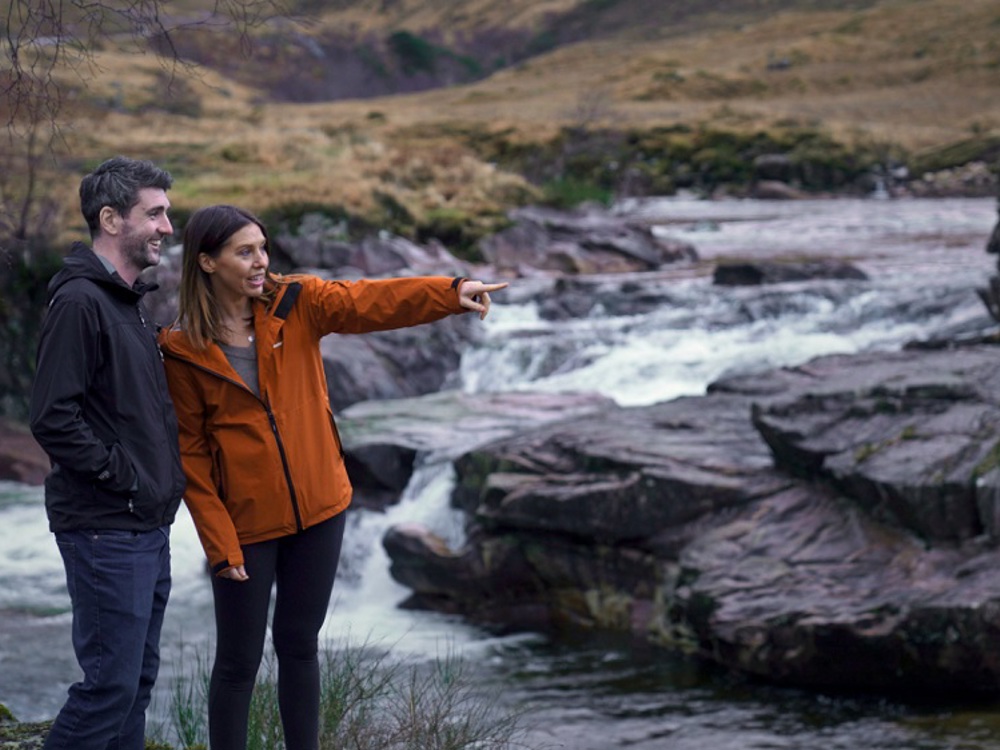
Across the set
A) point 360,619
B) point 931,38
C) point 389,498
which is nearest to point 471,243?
point 389,498

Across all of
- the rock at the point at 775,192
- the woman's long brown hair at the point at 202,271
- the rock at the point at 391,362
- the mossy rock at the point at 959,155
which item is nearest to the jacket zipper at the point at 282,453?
the woman's long brown hair at the point at 202,271

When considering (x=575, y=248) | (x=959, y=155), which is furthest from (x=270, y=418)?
(x=959, y=155)

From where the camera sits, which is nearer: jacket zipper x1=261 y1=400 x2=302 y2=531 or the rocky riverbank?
jacket zipper x1=261 y1=400 x2=302 y2=531

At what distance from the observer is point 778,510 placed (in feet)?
27.5

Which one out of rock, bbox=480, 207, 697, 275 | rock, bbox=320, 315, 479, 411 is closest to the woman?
rock, bbox=320, 315, 479, 411

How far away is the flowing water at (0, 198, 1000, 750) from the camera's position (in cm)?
700

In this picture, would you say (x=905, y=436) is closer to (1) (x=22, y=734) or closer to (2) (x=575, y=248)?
(1) (x=22, y=734)

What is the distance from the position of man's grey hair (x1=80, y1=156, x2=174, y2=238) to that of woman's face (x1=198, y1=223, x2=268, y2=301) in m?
0.34

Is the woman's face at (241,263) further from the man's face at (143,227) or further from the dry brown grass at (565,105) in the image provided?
the dry brown grass at (565,105)

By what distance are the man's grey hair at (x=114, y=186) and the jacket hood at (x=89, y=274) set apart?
0.07 metres

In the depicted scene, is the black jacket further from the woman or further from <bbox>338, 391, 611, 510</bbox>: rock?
<bbox>338, 391, 611, 510</bbox>: rock

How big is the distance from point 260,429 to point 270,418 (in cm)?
4

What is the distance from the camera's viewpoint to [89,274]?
3555 millimetres

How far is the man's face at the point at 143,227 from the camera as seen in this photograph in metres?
3.64
